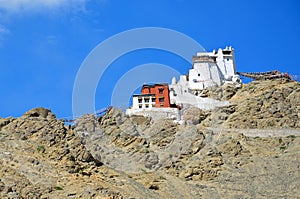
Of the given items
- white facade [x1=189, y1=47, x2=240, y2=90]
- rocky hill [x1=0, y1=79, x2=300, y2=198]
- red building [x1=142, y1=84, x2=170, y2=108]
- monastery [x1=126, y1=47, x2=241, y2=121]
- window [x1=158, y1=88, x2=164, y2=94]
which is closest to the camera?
rocky hill [x1=0, y1=79, x2=300, y2=198]

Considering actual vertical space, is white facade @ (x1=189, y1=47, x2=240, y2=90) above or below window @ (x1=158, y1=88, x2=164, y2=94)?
above

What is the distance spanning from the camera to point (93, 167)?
7169 centimetres

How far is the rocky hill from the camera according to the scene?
212 ft

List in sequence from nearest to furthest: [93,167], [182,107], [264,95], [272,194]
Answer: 1. [272,194]
2. [93,167]
3. [264,95]
4. [182,107]

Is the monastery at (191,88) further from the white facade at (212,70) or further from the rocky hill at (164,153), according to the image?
the rocky hill at (164,153)

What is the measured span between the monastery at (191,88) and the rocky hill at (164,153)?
274 centimetres

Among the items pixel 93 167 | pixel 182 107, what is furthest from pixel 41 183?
pixel 182 107

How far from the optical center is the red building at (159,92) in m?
98.9

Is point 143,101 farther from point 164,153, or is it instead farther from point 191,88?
point 164,153

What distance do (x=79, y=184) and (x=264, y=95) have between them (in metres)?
40.4

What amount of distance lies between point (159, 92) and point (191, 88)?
6938 mm

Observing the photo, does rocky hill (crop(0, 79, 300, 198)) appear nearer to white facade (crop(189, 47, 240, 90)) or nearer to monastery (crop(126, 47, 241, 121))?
monastery (crop(126, 47, 241, 121))

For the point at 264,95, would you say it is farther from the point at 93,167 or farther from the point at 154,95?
the point at 93,167

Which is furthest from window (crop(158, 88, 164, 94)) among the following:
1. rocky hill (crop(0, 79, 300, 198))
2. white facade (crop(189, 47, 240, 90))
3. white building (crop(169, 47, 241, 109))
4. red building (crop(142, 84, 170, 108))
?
rocky hill (crop(0, 79, 300, 198))
